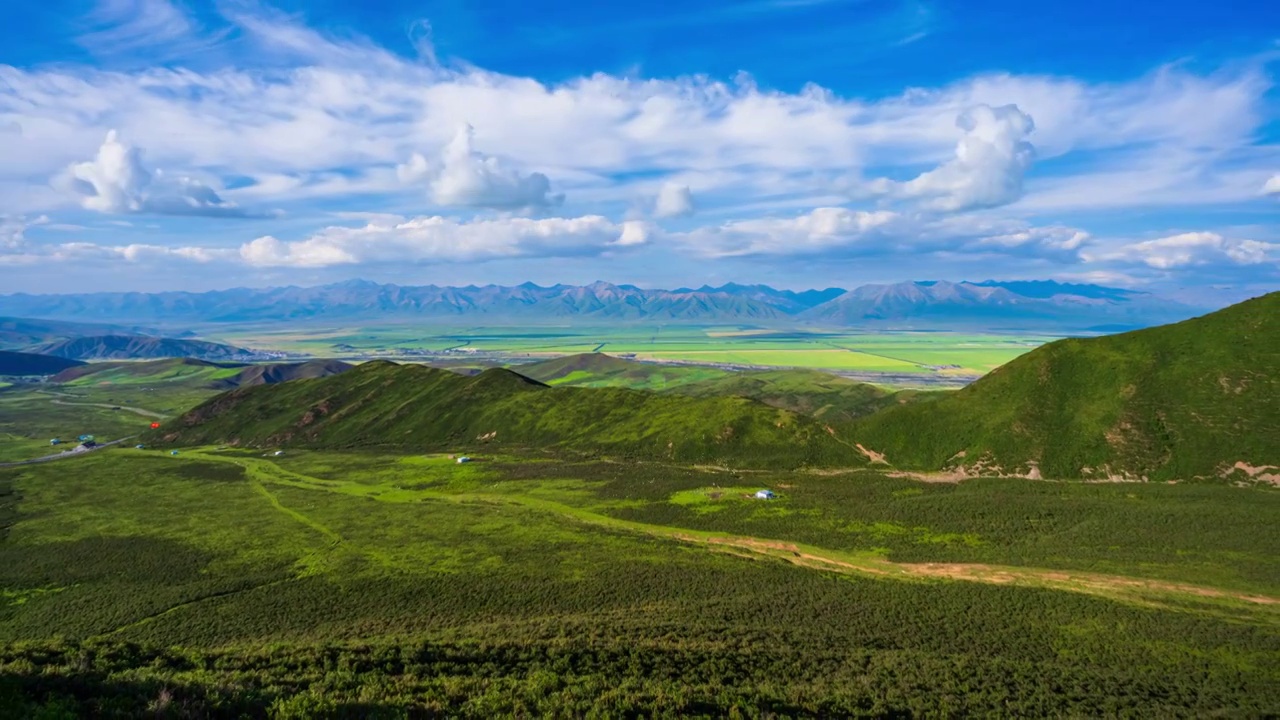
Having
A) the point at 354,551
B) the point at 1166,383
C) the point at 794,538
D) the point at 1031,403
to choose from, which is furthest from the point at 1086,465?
the point at 354,551

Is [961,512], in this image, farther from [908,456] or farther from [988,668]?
[988,668]

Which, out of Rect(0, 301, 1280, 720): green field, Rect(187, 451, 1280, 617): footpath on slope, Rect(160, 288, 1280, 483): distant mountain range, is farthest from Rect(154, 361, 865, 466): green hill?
Rect(187, 451, 1280, 617): footpath on slope

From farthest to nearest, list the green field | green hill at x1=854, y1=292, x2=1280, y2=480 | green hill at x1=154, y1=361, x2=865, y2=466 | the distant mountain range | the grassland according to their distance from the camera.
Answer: green hill at x1=154, y1=361, x2=865, y2=466 < the distant mountain range < green hill at x1=854, y1=292, x2=1280, y2=480 < the green field < the grassland

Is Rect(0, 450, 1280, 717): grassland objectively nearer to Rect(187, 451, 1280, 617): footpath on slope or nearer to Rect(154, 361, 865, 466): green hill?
Rect(187, 451, 1280, 617): footpath on slope

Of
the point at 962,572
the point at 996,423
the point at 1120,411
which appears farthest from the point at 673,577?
the point at 1120,411

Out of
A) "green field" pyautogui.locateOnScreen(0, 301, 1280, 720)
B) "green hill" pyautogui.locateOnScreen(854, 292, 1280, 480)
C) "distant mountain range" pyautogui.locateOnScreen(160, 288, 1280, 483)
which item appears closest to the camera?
"green field" pyautogui.locateOnScreen(0, 301, 1280, 720)

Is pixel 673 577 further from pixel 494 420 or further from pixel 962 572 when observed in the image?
pixel 494 420

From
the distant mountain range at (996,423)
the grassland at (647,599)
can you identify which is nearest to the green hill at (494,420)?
the distant mountain range at (996,423)

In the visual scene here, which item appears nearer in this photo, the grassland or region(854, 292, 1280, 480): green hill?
the grassland
